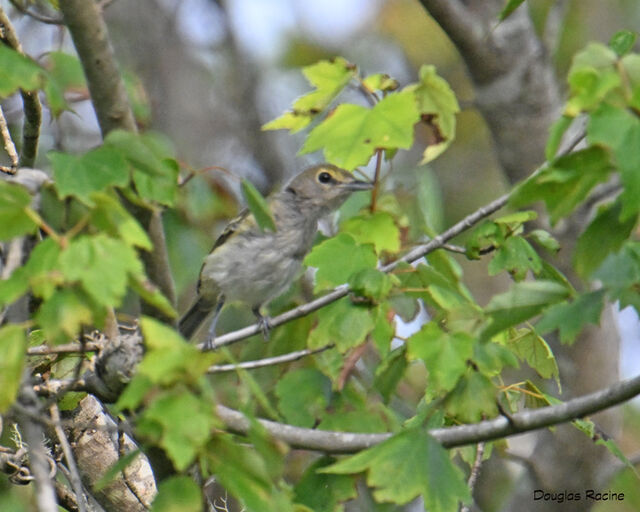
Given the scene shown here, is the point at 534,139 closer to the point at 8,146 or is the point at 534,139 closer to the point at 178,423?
the point at 8,146

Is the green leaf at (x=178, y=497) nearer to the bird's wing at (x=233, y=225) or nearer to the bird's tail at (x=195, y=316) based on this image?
the bird's wing at (x=233, y=225)

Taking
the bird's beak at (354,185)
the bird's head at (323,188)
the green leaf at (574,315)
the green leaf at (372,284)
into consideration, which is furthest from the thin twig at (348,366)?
the bird's head at (323,188)

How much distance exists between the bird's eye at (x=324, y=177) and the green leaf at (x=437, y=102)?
2303 mm

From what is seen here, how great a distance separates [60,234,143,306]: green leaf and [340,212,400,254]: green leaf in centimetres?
181

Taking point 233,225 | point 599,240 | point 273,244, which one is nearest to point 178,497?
point 599,240

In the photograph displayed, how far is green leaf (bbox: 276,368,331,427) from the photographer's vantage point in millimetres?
3539

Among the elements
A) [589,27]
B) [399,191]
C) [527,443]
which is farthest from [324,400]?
[589,27]

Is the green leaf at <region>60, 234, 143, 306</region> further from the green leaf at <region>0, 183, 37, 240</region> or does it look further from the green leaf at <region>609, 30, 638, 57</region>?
the green leaf at <region>609, 30, 638, 57</region>

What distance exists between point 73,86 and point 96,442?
2.75 m

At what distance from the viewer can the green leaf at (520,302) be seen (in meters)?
2.53

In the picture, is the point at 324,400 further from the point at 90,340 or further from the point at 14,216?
the point at 14,216

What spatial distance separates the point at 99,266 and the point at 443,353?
51.6 inches

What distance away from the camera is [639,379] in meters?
2.58

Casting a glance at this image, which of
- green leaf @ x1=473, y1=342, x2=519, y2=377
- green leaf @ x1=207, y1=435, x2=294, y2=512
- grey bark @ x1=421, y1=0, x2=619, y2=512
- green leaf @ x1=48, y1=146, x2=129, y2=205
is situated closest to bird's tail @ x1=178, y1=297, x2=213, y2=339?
grey bark @ x1=421, y1=0, x2=619, y2=512
